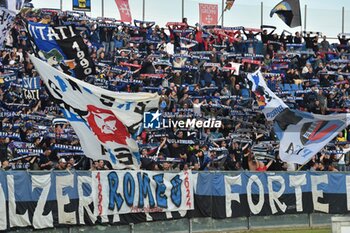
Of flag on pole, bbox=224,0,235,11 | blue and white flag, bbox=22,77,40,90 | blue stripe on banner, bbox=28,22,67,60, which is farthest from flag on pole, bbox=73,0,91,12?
blue stripe on banner, bbox=28,22,67,60

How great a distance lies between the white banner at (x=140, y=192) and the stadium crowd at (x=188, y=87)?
1302 millimetres

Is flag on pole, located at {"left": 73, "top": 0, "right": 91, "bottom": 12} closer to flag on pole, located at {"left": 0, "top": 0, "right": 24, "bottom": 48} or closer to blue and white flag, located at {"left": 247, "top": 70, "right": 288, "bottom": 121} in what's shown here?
blue and white flag, located at {"left": 247, "top": 70, "right": 288, "bottom": 121}

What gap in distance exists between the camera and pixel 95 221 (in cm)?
2536

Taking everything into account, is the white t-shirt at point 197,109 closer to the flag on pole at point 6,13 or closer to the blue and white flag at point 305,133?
the blue and white flag at point 305,133

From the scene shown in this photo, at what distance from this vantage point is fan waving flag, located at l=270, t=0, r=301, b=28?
4969cm

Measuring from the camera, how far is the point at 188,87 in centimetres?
3731

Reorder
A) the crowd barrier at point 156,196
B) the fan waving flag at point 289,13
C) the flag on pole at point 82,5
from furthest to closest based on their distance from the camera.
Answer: the fan waving flag at point 289,13
the flag on pole at point 82,5
the crowd barrier at point 156,196

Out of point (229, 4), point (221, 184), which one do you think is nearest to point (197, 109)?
point (221, 184)

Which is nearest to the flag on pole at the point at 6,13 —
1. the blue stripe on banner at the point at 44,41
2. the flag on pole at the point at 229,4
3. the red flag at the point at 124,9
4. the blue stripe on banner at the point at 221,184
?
the blue stripe on banner at the point at 221,184

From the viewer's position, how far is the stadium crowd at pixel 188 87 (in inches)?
1217

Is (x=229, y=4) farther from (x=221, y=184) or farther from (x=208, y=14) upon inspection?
(x=221, y=184)

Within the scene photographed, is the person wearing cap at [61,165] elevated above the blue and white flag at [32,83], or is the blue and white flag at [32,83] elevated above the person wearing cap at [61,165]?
the blue and white flag at [32,83]

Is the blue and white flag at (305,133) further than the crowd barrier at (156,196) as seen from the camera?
Yes

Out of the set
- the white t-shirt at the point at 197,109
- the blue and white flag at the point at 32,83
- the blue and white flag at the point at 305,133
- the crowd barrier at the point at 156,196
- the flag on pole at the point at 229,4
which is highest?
the flag on pole at the point at 229,4
